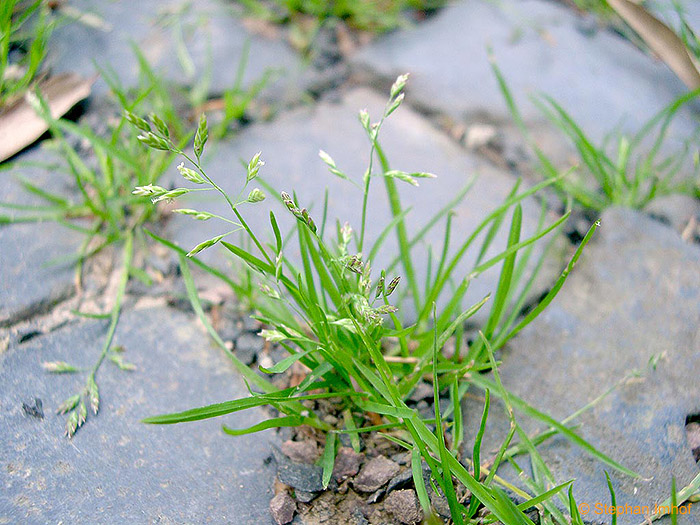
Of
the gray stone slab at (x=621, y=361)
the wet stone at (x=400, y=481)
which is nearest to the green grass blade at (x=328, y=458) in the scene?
the wet stone at (x=400, y=481)

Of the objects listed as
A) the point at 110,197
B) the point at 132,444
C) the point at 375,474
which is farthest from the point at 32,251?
the point at 375,474

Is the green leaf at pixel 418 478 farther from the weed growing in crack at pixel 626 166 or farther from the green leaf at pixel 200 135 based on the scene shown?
the weed growing in crack at pixel 626 166

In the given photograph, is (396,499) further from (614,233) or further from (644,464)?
(614,233)

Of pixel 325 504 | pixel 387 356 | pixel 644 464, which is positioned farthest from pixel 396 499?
pixel 644 464

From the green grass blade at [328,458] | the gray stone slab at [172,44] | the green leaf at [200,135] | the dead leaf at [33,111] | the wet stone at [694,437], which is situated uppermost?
the green leaf at [200,135]

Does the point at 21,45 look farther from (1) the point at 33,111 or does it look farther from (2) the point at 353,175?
(2) the point at 353,175
